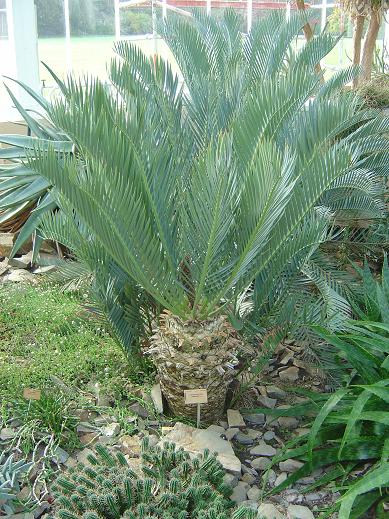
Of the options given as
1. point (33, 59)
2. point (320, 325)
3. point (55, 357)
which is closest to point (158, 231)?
point (320, 325)

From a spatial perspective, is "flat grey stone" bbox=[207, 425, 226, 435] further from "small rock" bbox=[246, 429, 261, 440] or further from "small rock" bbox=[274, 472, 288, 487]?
"small rock" bbox=[274, 472, 288, 487]

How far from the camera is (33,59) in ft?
20.3

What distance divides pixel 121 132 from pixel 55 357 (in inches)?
46.9

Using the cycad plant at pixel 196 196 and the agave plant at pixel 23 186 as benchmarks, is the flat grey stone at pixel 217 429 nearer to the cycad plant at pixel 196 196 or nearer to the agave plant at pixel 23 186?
the cycad plant at pixel 196 196

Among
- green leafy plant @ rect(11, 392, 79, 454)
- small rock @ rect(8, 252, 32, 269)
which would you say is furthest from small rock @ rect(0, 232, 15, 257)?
green leafy plant @ rect(11, 392, 79, 454)

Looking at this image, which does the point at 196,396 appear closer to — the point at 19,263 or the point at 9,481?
the point at 9,481

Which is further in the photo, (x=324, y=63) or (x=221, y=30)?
(x=324, y=63)

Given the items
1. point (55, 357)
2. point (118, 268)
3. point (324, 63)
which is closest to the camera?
point (118, 268)

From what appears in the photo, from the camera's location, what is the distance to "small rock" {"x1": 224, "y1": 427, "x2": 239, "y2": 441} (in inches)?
109

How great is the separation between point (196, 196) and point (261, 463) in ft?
3.32

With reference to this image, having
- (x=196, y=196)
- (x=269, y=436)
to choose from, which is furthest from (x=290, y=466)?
(x=196, y=196)

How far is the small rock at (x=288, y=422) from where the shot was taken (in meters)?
2.84

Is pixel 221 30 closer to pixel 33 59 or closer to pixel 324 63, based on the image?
pixel 33 59

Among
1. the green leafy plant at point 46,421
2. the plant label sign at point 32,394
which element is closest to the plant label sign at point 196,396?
the green leafy plant at point 46,421
